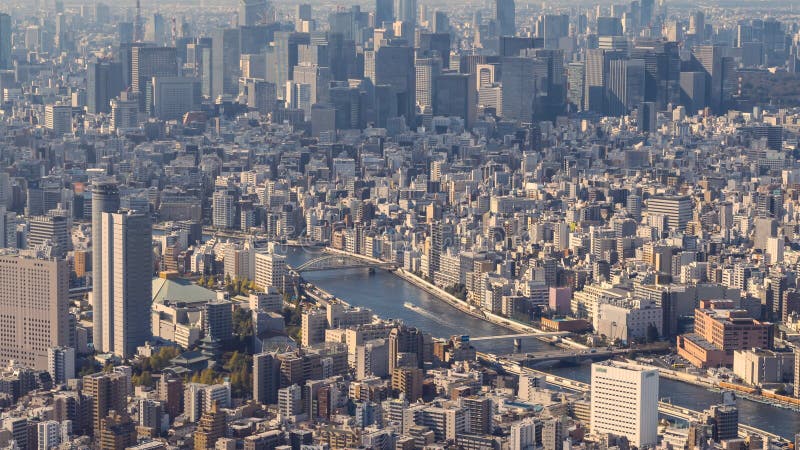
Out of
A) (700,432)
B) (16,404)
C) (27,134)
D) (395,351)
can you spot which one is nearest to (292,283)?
(395,351)

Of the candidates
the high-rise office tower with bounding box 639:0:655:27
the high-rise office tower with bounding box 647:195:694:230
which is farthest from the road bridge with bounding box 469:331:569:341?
the high-rise office tower with bounding box 639:0:655:27

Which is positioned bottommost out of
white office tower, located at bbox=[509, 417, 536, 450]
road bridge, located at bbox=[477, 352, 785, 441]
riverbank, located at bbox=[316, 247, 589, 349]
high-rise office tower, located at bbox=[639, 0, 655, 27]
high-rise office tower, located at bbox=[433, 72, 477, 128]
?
riverbank, located at bbox=[316, 247, 589, 349]

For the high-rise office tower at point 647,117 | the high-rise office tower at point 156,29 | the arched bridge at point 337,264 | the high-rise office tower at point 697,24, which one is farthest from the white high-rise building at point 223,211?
the high-rise office tower at point 697,24

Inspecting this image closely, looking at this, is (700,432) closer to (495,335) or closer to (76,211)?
(495,335)

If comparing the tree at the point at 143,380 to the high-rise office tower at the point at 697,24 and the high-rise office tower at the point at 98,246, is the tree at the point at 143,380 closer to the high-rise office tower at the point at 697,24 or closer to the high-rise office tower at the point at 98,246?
Answer: the high-rise office tower at the point at 98,246

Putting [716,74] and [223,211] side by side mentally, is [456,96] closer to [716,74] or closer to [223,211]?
[716,74]

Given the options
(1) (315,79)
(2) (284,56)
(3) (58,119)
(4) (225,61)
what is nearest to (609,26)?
(2) (284,56)

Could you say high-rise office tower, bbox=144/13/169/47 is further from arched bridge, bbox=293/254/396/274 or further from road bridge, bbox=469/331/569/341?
road bridge, bbox=469/331/569/341
